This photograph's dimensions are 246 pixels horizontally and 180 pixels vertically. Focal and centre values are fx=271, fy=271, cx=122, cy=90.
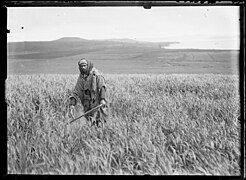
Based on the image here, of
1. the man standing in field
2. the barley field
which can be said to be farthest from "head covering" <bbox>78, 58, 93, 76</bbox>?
the barley field

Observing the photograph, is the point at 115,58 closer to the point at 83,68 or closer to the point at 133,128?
the point at 83,68

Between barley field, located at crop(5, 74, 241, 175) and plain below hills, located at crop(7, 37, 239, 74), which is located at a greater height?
plain below hills, located at crop(7, 37, 239, 74)

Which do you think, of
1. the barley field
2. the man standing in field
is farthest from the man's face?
the barley field

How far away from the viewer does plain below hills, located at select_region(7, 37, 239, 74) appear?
86.6 inches

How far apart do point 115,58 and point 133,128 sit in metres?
0.60

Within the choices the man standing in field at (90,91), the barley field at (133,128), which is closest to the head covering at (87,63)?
the man standing in field at (90,91)

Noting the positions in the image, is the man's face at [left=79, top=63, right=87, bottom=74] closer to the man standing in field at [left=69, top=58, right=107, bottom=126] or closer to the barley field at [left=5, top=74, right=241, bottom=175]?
the man standing in field at [left=69, top=58, right=107, bottom=126]

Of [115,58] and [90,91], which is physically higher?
[115,58]

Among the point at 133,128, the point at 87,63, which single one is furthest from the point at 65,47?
the point at 133,128

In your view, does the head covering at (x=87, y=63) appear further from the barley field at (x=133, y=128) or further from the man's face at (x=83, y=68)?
the barley field at (x=133, y=128)

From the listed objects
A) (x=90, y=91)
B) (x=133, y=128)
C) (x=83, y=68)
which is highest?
(x=83, y=68)

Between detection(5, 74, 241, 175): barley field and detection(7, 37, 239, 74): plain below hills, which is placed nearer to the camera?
Result: detection(5, 74, 241, 175): barley field

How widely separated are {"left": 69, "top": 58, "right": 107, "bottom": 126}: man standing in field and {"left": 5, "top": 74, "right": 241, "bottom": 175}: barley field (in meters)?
0.06

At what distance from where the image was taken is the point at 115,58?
2262 mm
